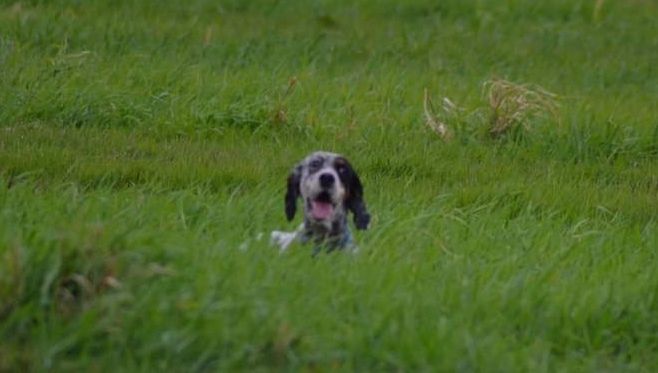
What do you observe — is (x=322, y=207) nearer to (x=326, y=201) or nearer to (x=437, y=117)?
(x=326, y=201)

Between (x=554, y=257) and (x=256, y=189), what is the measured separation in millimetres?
1897

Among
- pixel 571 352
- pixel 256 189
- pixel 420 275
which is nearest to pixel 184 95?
pixel 256 189

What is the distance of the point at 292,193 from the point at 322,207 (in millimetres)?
265

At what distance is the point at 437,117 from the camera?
11.5 m

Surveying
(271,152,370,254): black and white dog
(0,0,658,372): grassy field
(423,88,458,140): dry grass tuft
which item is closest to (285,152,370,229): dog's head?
(271,152,370,254): black and white dog

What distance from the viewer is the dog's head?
8109 millimetres

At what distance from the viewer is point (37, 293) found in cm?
660

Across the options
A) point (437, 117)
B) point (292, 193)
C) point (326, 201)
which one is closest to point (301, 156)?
point (437, 117)

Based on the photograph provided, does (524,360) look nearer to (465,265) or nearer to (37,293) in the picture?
(465,265)

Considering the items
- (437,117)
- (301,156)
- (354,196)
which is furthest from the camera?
(437,117)

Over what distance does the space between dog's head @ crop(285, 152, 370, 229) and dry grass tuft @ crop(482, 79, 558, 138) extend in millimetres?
3002

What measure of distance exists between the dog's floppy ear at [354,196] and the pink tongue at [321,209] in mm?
160

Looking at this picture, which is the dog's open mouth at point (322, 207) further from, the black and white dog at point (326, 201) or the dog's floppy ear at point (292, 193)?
the dog's floppy ear at point (292, 193)

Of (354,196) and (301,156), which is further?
(301,156)
